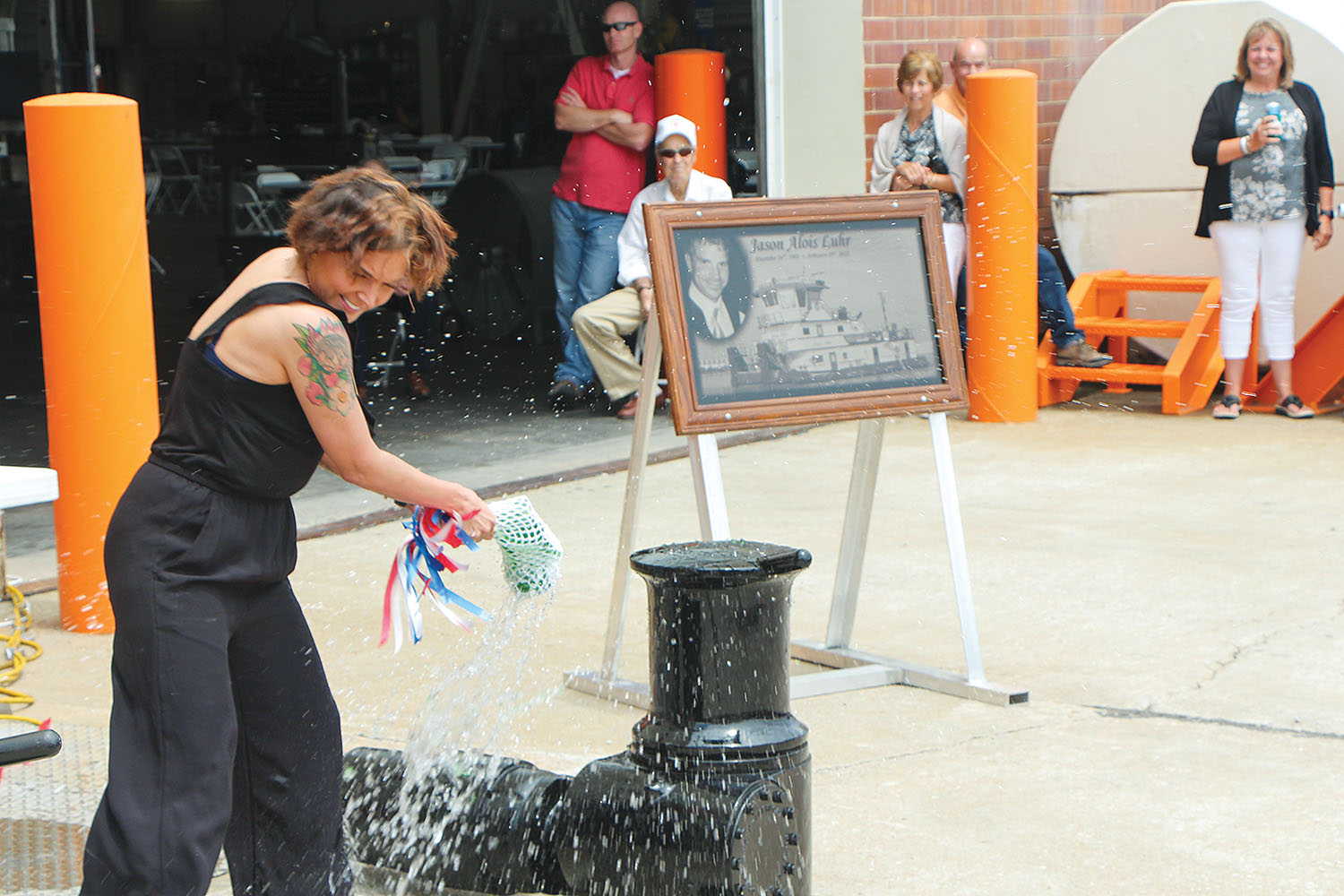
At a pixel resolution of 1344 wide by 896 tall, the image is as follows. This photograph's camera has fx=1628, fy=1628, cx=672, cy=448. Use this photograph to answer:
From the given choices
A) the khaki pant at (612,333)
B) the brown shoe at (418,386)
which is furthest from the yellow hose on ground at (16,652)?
the brown shoe at (418,386)

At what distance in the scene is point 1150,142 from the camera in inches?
389

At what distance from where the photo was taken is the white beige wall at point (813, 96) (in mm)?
8938

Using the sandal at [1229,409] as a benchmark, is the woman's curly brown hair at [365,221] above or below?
above

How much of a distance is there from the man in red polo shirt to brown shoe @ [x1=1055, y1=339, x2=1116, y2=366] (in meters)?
2.63

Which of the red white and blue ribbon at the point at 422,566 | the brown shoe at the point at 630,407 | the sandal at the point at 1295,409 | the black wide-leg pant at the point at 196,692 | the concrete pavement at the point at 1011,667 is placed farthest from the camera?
the brown shoe at the point at 630,407

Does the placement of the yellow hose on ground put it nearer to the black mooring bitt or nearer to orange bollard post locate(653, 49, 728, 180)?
the black mooring bitt

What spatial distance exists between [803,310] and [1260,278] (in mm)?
5203

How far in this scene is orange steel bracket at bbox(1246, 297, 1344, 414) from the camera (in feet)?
29.7

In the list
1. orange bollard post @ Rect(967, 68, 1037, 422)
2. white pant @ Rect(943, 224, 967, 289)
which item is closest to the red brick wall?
white pant @ Rect(943, 224, 967, 289)

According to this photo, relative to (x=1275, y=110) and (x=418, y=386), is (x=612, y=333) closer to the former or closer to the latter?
(x=418, y=386)

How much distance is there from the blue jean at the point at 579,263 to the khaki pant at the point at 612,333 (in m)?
0.41

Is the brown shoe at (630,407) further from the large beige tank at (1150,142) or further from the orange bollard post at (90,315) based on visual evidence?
the orange bollard post at (90,315)

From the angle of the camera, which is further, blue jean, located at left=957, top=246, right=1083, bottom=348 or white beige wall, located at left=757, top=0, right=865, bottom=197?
blue jean, located at left=957, top=246, right=1083, bottom=348

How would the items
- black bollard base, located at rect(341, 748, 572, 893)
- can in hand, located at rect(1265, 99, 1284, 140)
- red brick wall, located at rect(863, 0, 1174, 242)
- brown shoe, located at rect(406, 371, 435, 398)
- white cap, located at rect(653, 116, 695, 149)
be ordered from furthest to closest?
brown shoe, located at rect(406, 371, 435, 398) → red brick wall, located at rect(863, 0, 1174, 242) → can in hand, located at rect(1265, 99, 1284, 140) → white cap, located at rect(653, 116, 695, 149) → black bollard base, located at rect(341, 748, 572, 893)
